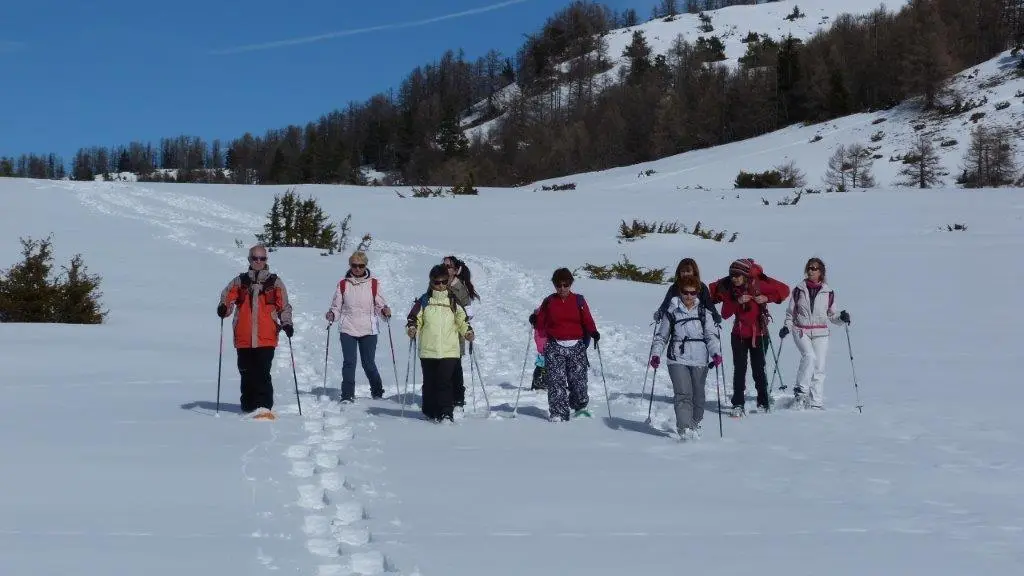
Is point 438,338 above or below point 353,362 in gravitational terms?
above

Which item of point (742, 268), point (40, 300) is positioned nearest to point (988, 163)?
point (742, 268)

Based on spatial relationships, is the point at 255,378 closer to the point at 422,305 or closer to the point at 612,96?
the point at 422,305

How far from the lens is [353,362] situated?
963 cm

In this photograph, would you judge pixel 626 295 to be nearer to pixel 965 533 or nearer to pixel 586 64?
pixel 965 533

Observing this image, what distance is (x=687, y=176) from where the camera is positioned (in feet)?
149

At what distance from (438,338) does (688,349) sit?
2379 mm

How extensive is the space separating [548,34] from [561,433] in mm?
106953

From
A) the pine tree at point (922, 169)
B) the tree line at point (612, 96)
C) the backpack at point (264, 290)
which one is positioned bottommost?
the backpack at point (264, 290)

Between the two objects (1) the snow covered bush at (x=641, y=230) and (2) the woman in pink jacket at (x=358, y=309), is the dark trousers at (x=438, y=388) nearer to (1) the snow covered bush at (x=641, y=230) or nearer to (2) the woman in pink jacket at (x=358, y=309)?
(2) the woman in pink jacket at (x=358, y=309)

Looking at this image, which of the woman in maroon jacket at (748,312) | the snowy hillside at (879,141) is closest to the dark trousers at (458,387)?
the woman in maroon jacket at (748,312)

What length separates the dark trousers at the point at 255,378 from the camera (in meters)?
8.37

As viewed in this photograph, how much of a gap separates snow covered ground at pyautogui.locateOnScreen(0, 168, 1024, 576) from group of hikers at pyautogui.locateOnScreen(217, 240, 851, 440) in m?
0.33

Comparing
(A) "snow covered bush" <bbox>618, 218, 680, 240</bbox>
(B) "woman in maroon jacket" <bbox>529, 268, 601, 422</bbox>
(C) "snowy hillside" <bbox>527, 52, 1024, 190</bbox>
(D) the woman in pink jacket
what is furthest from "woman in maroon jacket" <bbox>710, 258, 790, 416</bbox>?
(C) "snowy hillside" <bbox>527, 52, 1024, 190</bbox>

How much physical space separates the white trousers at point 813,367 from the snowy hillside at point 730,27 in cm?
8924
